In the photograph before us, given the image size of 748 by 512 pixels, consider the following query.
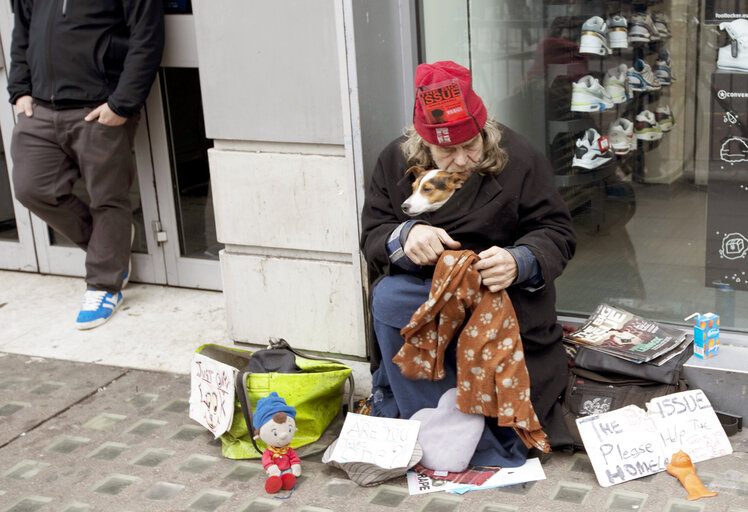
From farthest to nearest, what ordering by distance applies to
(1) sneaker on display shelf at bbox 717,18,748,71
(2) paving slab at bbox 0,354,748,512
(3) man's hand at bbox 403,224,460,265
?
1. (1) sneaker on display shelf at bbox 717,18,748,71
2. (3) man's hand at bbox 403,224,460,265
3. (2) paving slab at bbox 0,354,748,512

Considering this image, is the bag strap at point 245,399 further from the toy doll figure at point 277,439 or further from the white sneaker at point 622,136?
the white sneaker at point 622,136

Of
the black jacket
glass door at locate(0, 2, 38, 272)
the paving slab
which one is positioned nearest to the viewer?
the paving slab

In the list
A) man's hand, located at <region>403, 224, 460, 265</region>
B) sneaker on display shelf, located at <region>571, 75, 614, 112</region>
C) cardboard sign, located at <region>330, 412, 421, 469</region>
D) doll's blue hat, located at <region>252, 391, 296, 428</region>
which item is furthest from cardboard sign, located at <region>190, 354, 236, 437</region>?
sneaker on display shelf, located at <region>571, 75, 614, 112</region>

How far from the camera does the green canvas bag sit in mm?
3350

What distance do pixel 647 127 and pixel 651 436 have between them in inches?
46.4

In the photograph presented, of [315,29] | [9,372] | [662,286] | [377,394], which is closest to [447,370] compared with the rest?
[377,394]

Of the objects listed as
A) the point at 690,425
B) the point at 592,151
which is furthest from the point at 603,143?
the point at 690,425

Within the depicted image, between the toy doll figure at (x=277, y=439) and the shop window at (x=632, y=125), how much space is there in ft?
4.24

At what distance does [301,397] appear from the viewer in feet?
11.0

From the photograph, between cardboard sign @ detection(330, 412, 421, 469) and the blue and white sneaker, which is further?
the blue and white sneaker

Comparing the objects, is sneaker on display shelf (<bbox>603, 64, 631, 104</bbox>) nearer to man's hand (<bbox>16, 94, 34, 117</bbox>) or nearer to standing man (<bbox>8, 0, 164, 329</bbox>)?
standing man (<bbox>8, 0, 164, 329</bbox>)

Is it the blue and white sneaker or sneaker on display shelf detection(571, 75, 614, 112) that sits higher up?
sneaker on display shelf detection(571, 75, 614, 112)

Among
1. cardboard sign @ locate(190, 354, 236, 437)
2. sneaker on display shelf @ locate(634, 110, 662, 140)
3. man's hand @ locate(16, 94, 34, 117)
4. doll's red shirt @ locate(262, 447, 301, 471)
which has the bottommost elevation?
doll's red shirt @ locate(262, 447, 301, 471)

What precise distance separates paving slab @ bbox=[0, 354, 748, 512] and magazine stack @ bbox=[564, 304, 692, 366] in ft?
1.20
